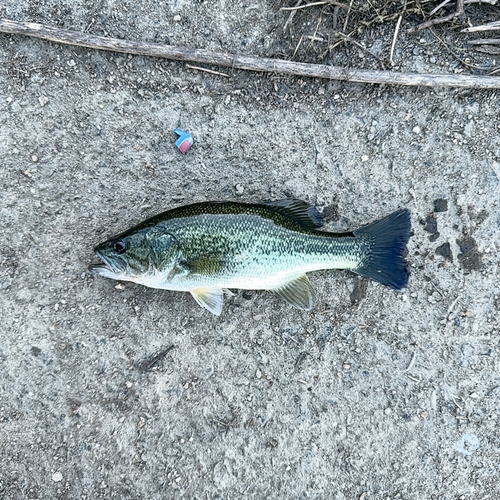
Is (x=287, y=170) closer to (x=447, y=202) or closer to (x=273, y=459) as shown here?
(x=447, y=202)

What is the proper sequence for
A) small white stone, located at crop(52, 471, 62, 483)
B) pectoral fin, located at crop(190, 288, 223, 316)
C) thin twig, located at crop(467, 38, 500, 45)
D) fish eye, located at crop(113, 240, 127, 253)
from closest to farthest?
1. fish eye, located at crop(113, 240, 127, 253)
2. pectoral fin, located at crop(190, 288, 223, 316)
3. small white stone, located at crop(52, 471, 62, 483)
4. thin twig, located at crop(467, 38, 500, 45)

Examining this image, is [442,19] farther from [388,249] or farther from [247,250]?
[247,250]

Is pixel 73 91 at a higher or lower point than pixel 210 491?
higher

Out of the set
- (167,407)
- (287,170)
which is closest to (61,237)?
(167,407)

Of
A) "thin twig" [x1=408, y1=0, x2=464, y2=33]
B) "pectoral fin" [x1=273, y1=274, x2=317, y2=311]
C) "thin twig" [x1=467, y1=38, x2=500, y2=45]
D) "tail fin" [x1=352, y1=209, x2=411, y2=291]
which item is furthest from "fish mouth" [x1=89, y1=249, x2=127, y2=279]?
"thin twig" [x1=467, y1=38, x2=500, y2=45]

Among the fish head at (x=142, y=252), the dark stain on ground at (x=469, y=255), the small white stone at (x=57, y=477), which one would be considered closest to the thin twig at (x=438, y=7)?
the dark stain on ground at (x=469, y=255)

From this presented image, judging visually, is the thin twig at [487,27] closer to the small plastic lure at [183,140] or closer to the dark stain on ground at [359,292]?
the dark stain on ground at [359,292]

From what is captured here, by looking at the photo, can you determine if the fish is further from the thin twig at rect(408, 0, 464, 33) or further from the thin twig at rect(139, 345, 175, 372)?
the thin twig at rect(408, 0, 464, 33)
